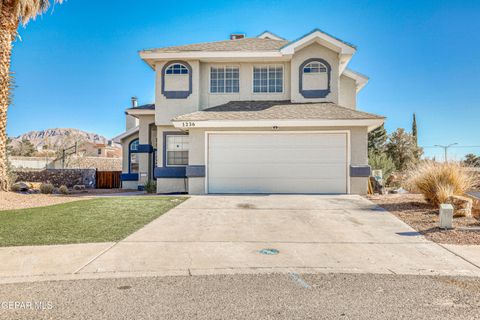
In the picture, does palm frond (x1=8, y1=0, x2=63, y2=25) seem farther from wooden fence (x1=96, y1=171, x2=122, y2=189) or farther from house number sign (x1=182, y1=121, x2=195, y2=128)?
wooden fence (x1=96, y1=171, x2=122, y2=189)

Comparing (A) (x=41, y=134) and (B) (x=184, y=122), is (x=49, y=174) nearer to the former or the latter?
(B) (x=184, y=122)

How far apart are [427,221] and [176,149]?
451 inches

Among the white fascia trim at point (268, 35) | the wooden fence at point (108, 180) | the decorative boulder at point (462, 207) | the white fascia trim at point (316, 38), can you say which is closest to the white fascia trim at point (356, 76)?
the white fascia trim at point (316, 38)

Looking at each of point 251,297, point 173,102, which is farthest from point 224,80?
point 251,297

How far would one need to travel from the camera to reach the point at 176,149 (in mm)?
16953

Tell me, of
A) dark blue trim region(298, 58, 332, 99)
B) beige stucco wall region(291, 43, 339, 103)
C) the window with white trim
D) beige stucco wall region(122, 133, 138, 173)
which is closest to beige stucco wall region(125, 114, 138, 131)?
beige stucco wall region(122, 133, 138, 173)

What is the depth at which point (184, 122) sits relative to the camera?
14.6 metres

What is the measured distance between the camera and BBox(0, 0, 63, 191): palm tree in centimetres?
1323

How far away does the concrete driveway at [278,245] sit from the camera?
5.59m

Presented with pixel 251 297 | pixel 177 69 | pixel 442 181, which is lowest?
pixel 251 297

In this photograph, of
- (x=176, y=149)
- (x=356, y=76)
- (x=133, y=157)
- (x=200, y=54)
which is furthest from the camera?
(x=133, y=157)

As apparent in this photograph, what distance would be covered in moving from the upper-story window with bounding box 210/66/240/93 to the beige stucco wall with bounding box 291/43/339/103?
2769 millimetres

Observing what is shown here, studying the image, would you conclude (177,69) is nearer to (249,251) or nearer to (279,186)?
(279,186)

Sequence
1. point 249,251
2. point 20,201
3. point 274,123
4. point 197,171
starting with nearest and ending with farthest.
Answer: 1. point 249,251
2. point 20,201
3. point 274,123
4. point 197,171
